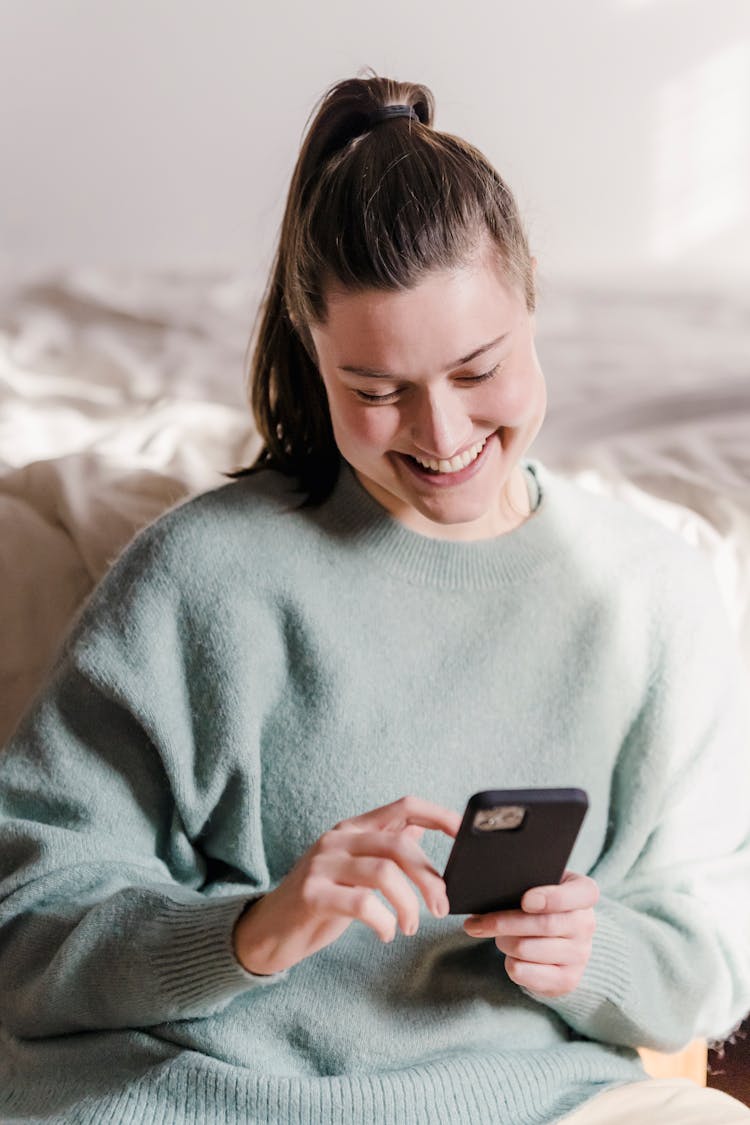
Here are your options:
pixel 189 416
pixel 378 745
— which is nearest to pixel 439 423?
pixel 378 745

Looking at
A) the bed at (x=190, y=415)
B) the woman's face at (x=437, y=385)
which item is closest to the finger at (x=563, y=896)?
the woman's face at (x=437, y=385)

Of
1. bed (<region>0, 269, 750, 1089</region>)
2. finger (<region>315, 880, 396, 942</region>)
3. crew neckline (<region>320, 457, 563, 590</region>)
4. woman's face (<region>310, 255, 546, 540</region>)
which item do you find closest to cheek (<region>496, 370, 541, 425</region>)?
woman's face (<region>310, 255, 546, 540</region>)

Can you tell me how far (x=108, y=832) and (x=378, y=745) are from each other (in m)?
0.23

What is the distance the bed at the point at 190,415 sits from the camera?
5.03 ft

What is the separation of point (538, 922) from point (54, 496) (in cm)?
75

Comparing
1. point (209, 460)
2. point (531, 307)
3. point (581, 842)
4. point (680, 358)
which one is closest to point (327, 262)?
point (531, 307)

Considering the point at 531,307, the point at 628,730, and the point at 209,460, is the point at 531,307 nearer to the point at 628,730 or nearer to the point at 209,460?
the point at 628,730

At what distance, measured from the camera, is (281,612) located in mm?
1263

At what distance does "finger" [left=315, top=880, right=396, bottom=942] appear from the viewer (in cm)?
97

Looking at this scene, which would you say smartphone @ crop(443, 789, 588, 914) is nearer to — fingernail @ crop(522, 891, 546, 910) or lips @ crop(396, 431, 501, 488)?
fingernail @ crop(522, 891, 546, 910)

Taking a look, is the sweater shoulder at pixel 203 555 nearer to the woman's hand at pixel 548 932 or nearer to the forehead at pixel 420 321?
the forehead at pixel 420 321

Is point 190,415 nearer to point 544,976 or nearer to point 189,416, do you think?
point 189,416

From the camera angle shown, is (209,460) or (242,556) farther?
(209,460)

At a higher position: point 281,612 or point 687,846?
point 281,612
